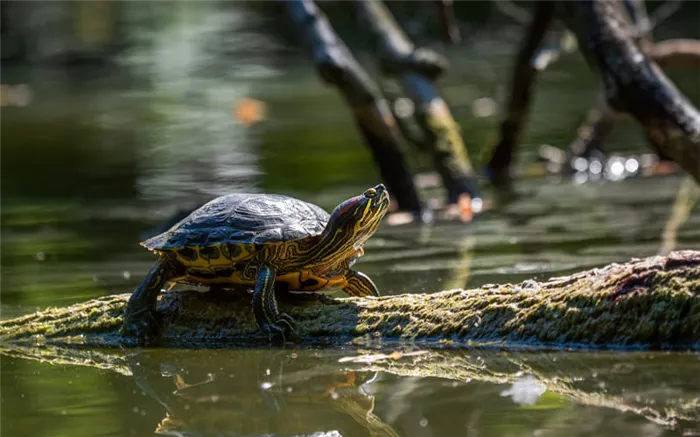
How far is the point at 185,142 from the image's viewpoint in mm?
12344

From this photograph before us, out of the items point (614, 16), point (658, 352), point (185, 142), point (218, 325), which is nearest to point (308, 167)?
point (185, 142)

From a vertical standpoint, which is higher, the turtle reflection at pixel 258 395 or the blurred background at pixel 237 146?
the turtle reflection at pixel 258 395

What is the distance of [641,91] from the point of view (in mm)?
5262

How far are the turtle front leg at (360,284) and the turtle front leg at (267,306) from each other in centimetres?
51

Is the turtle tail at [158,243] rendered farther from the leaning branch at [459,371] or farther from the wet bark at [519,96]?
the wet bark at [519,96]

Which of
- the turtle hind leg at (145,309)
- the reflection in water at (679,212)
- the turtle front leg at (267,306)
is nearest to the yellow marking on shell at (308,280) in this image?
the turtle front leg at (267,306)

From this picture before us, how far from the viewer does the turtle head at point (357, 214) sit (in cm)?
440

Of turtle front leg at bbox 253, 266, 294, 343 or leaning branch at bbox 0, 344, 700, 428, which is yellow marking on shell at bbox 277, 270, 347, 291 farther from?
leaning branch at bbox 0, 344, 700, 428

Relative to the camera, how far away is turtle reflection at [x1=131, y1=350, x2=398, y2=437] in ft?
11.3

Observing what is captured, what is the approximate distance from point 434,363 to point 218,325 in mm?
969

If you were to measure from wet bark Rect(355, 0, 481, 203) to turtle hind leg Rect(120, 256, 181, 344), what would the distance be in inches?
158

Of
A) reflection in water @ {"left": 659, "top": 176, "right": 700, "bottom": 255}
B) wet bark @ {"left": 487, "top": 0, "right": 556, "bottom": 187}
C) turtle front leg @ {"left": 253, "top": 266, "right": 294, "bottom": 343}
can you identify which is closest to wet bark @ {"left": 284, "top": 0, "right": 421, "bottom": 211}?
wet bark @ {"left": 487, "top": 0, "right": 556, "bottom": 187}

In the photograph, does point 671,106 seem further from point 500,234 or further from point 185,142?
point 185,142

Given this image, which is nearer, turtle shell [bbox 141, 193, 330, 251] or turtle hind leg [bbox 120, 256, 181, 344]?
turtle shell [bbox 141, 193, 330, 251]
